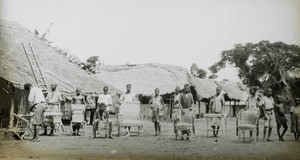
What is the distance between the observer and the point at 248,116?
→ 10.2 metres

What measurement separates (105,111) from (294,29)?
410cm

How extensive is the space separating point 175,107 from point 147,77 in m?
0.92

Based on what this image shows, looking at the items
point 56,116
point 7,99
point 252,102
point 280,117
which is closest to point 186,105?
point 252,102

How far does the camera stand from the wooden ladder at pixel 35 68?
10.4 m

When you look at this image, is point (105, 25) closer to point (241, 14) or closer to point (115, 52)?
point (115, 52)

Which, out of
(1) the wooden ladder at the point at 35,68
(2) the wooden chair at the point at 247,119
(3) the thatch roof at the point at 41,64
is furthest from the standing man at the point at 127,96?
(2) the wooden chair at the point at 247,119

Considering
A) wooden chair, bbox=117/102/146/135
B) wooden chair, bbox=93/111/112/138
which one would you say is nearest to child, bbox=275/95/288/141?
wooden chair, bbox=117/102/146/135

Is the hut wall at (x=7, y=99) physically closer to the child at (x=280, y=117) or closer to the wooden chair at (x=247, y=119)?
the wooden chair at (x=247, y=119)

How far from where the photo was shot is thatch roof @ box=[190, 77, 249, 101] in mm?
10586

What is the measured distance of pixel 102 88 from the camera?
1068cm

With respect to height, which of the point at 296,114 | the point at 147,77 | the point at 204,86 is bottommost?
the point at 296,114

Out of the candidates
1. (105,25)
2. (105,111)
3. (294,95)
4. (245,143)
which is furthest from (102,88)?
(294,95)

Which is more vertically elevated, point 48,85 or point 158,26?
point 158,26

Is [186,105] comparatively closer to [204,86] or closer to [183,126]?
[183,126]
